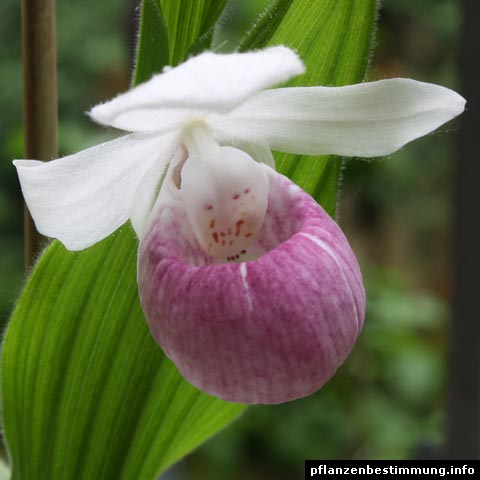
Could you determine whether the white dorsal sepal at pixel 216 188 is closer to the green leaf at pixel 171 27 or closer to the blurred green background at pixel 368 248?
the green leaf at pixel 171 27

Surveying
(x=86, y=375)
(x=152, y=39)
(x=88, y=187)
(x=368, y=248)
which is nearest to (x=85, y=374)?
(x=86, y=375)

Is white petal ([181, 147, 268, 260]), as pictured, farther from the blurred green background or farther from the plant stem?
the blurred green background

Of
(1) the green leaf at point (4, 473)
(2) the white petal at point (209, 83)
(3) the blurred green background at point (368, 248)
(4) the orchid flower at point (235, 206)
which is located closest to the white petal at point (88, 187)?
(4) the orchid flower at point (235, 206)

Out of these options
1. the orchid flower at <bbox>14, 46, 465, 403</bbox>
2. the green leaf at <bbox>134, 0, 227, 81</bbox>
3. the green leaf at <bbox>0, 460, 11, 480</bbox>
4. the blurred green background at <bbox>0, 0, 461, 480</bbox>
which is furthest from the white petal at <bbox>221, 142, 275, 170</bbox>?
the blurred green background at <bbox>0, 0, 461, 480</bbox>

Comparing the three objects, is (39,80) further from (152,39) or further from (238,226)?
(238,226)

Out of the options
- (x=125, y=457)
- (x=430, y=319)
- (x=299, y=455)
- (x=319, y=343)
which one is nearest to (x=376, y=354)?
(x=430, y=319)

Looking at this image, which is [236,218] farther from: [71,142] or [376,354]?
[376,354]
